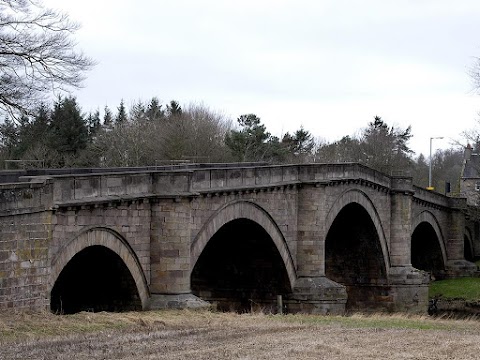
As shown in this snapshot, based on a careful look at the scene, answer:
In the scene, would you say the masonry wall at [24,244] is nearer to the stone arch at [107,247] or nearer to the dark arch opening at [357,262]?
the stone arch at [107,247]

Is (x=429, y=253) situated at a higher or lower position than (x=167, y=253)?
higher

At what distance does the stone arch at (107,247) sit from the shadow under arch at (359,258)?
23.1 m

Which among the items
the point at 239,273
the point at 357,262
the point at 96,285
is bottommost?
the point at 96,285

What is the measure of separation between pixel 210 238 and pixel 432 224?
35.0 meters

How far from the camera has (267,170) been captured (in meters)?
34.1

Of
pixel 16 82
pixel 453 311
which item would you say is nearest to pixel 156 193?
pixel 16 82

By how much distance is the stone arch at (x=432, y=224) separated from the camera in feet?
195

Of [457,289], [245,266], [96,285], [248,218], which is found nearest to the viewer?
[96,285]

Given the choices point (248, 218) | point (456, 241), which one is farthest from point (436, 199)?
point (248, 218)

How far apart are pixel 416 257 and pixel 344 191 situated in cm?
2683

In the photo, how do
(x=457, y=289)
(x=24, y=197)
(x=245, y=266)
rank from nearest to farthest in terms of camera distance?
(x=24, y=197) < (x=245, y=266) < (x=457, y=289)

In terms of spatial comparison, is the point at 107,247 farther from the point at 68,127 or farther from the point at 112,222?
the point at 68,127

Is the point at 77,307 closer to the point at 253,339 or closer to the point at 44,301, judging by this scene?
the point at 44,301

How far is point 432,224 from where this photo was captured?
63.3m
